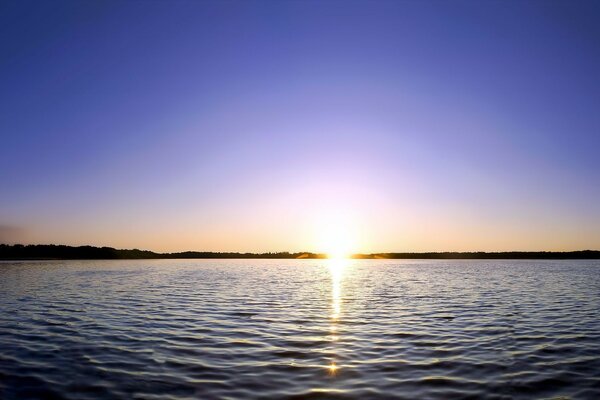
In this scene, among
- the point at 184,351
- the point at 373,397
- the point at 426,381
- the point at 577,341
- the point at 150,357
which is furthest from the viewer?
the point at 577,341

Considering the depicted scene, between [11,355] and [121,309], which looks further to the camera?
[121,309]

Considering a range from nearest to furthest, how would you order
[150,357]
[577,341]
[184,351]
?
[150,357] < [184,351] < [577,341]

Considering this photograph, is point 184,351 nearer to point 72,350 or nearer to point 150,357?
point 150,357

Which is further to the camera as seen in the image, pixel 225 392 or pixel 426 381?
pixel 426 381

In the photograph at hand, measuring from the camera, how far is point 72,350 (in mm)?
17922

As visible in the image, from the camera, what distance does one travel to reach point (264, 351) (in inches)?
695

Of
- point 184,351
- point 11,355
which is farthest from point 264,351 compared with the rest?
point 11,355

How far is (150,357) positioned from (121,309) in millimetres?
15666

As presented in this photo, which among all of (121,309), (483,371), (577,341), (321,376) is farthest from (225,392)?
(121,309)

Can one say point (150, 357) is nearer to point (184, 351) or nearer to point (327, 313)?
point (184, 351)

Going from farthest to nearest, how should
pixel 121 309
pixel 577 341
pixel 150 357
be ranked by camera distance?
pixel 121 309
pixel 577 341
pixel 150 357

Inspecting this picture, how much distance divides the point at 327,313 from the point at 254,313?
484cm

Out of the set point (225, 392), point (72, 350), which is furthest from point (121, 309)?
point (225, 392)

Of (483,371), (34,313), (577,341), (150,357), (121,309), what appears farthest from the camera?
(121,309)
